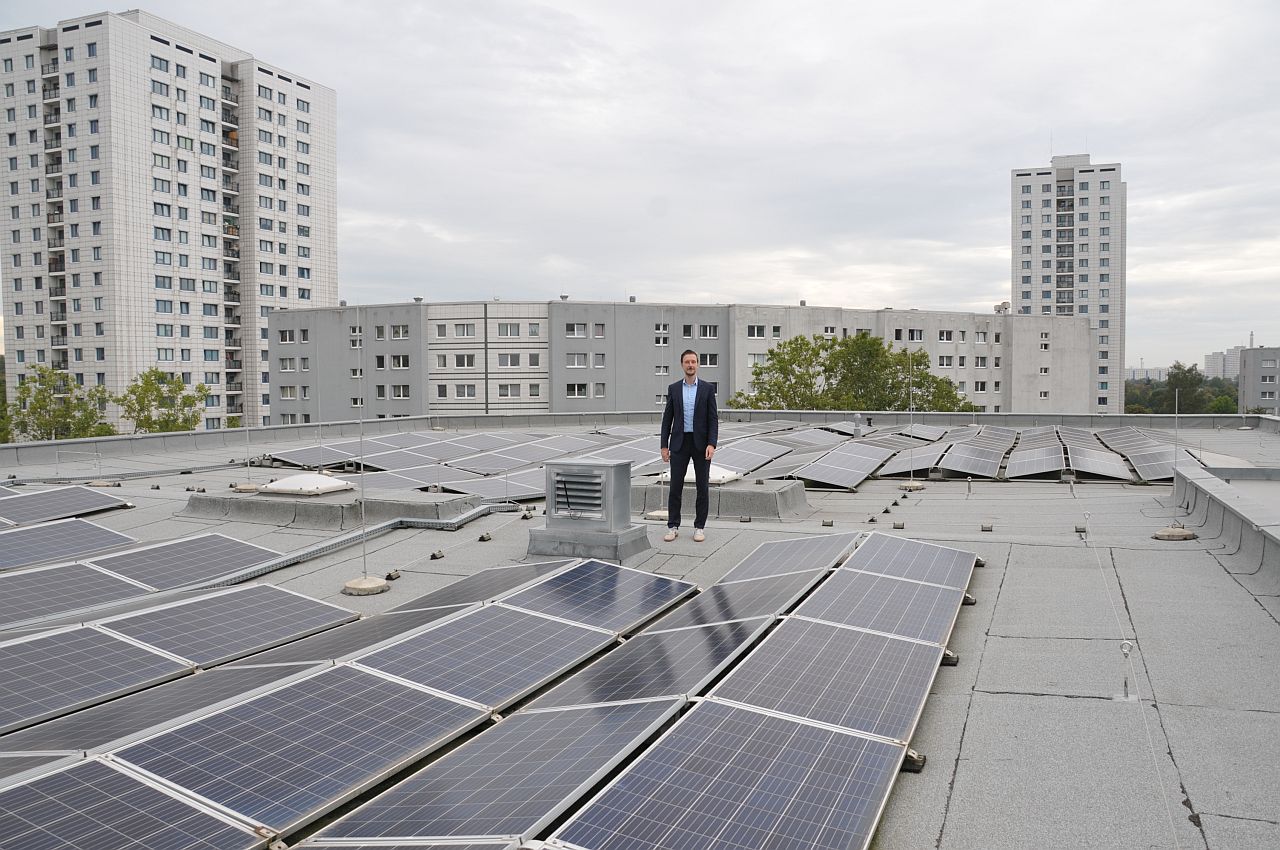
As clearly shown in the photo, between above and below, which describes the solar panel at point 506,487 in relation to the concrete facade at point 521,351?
below

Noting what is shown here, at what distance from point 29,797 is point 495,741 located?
2179 mm

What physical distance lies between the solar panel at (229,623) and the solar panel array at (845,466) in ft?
39.4

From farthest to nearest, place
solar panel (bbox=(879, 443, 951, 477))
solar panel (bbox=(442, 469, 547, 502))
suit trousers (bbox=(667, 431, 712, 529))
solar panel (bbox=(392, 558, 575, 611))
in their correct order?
1. solar panel (bbox=(879, 443, 951, 477))
2. solar panel (bbox=(442, 469, 547, 502))
3. suit trousers (bbox=(667, 431, 712, 529))
4. solar panel (bbox=(392, 558, 575, 611))

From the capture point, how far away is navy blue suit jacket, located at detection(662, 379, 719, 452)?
1039 centimetres

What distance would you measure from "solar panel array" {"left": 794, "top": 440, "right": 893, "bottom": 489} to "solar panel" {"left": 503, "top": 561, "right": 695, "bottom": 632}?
32.7ft

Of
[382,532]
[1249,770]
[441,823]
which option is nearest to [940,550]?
[1249,770]

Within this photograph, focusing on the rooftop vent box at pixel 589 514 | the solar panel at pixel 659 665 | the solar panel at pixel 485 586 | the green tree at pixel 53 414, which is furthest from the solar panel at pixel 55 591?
the green tree at pixel 53 414

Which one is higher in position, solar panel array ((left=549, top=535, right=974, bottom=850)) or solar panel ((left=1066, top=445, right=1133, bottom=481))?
solar panel ((left=1066, top=445, right=1133, bottom=481))

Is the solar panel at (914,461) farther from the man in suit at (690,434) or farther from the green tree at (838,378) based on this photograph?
the green tree at (838,378)

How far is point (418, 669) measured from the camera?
566cm

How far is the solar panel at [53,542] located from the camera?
9797 millimetres

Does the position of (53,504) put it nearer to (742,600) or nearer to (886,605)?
(742,600)

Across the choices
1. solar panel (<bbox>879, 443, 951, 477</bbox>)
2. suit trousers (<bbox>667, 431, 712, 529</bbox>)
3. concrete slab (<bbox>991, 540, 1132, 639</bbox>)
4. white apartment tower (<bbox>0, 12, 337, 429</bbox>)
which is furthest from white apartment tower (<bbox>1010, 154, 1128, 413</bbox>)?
suit trousers (<bbox>667, 431, 712, 529</bbox>)

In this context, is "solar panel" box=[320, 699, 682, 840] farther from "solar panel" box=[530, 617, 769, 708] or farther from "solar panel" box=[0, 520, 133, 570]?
"solar panel" box=[0, 520, 133, 570]
